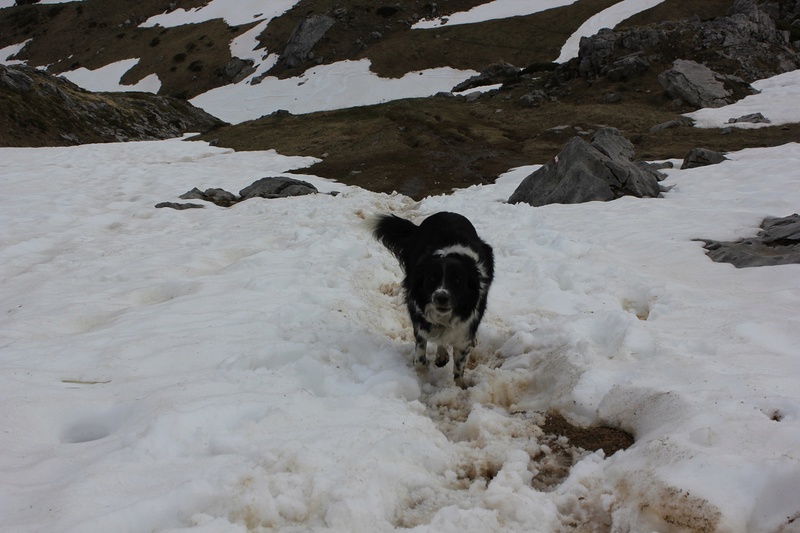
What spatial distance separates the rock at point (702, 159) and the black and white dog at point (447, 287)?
51.8 feet

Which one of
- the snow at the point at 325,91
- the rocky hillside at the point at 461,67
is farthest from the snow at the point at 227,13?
the snow at the point at 325,91

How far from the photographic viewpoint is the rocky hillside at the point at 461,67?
26.4 m

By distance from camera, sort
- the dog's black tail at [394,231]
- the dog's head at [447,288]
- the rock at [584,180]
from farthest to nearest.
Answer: the rock at [584,180] → the dog's black tail at [394,231] → the dog's head at [447,288]

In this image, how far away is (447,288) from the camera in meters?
5.43

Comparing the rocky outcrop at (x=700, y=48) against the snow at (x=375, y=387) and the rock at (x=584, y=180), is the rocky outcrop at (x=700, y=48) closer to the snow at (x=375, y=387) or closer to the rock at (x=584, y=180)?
the rock at (x=584, y=180)

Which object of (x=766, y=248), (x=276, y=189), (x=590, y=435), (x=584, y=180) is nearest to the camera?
(x=590, y=435)

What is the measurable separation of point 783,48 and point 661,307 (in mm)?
44388

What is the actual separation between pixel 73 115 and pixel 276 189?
26797mm

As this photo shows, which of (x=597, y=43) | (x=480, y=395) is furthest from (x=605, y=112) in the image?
(x=480, y=395)

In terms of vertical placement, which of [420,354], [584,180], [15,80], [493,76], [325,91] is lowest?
[584,180]

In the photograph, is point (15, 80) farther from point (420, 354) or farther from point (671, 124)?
point (671, 124)

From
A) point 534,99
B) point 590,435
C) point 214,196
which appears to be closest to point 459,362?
point 590,435

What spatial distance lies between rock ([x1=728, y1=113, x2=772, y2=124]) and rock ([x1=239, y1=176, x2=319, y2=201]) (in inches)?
927

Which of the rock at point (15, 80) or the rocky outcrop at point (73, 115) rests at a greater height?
the rock at point (15, 80)
